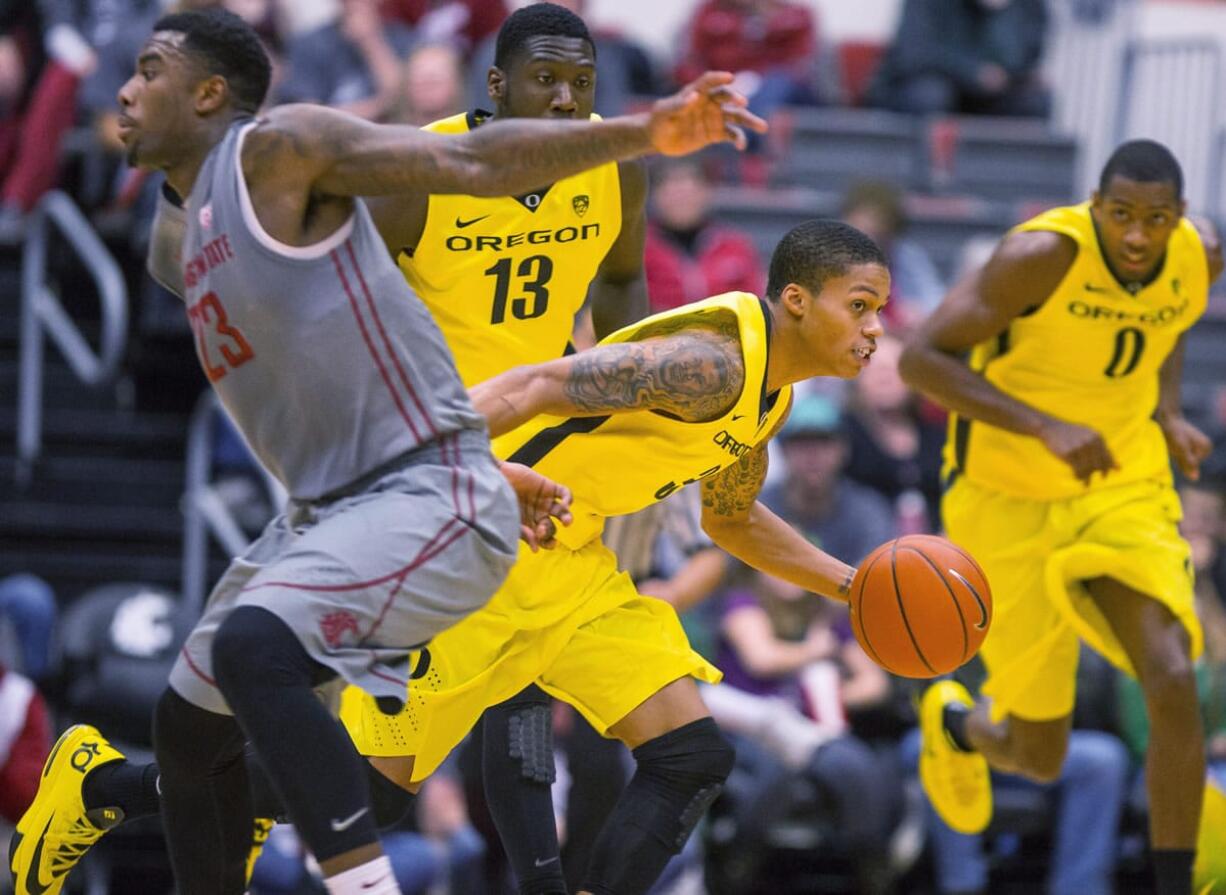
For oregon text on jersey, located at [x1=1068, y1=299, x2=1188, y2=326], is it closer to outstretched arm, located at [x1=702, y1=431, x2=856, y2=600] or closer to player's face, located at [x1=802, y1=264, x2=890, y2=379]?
outstretched arm, located at [x1=702, y1=431, x2=856, y2=600]

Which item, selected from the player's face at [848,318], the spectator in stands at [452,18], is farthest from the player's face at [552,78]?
the spectator in stands at [452,18]

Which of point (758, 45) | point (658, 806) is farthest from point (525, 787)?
point (758, 45)

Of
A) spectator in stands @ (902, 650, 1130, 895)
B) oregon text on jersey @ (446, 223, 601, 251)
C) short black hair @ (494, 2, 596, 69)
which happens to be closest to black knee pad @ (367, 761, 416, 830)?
oregon text on jersey @ (446, 223, 601, 251)

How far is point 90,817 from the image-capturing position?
215 inches

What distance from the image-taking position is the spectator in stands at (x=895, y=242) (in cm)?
1048

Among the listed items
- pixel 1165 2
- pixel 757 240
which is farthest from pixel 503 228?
pixel 1165 2

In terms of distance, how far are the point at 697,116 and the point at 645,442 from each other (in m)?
1.24

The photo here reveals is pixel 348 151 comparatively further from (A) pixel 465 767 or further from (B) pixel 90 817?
(A) pixel 465 767

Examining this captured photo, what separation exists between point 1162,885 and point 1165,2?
955cm

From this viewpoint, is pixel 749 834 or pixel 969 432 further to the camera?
pixel 749 834

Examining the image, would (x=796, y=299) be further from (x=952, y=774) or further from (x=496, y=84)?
(x=952, y=774)

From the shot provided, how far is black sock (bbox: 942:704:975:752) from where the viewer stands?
7.24 metres

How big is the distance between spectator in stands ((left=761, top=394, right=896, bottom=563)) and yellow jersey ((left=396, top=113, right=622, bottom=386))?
360 centimetres

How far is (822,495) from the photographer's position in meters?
9.20
